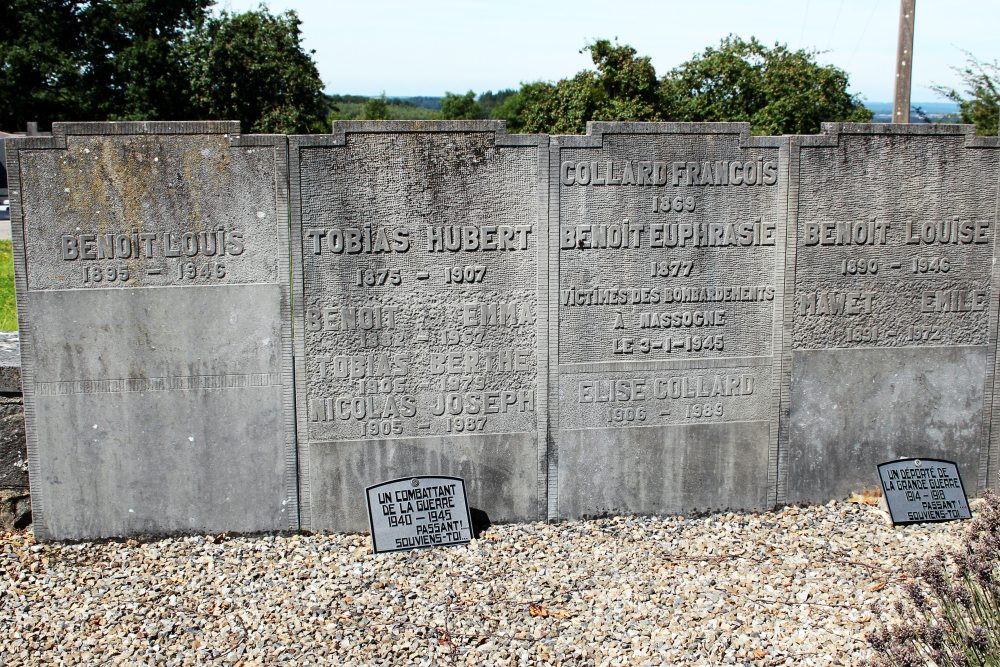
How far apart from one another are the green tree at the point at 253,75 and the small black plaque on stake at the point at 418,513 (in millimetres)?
19282

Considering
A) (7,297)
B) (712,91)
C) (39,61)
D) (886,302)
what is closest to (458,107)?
(39,61)

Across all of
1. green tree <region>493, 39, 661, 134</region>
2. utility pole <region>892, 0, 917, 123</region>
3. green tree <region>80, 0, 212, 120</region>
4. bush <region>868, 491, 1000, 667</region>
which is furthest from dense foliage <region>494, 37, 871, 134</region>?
bush <region>868, 491, 1000, 667</region>

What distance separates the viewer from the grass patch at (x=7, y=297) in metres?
8.74

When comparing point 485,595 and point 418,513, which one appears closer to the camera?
point 485,595

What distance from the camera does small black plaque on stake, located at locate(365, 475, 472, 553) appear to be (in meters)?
5.39

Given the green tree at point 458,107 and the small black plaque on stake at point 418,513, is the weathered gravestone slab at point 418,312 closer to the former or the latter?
the small black plaque on stake at point 418,513

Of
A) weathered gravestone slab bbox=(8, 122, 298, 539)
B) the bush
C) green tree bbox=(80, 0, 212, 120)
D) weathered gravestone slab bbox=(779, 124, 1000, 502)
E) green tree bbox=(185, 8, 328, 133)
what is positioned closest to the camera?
the bush

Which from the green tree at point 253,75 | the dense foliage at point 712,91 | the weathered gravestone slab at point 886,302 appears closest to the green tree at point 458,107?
the green tree at point 253,75

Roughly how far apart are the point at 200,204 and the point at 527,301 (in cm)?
202

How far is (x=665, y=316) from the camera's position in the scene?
5.76 metres

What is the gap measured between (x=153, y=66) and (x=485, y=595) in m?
26.3

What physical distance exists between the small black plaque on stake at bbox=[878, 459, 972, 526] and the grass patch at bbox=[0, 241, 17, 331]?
7.09m

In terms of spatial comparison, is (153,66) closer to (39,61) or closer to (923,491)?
(39,61)

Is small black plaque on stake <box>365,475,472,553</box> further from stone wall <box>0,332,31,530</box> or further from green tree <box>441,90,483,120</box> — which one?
green tree <box>441,90,483,120</box>
